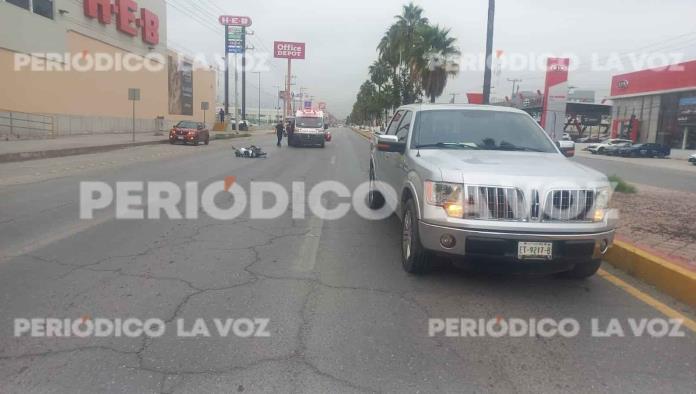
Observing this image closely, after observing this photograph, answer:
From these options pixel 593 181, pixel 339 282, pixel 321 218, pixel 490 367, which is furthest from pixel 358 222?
pixel 490 367

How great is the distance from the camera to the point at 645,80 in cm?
4447

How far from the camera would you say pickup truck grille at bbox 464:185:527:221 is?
4.38 meters

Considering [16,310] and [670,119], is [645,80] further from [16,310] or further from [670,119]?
[16,310]

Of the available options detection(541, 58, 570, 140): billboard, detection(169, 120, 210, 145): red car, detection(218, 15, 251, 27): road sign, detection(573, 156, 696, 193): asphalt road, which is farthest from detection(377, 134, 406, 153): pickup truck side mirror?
detection(218, 15, 251, 27): road sign

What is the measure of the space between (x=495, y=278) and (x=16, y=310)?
4.30m

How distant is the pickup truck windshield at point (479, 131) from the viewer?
19.3ft

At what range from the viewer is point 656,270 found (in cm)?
509

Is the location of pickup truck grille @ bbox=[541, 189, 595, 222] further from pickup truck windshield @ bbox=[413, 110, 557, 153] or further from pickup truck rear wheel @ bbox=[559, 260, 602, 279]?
pickup truck windshield @ bbox=[413, 110, 557, 153]

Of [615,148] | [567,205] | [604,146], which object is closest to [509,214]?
[567,205]

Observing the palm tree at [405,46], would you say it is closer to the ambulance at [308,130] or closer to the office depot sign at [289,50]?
the ambulance at [308,130]

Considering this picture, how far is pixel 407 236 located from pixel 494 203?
1.23 metres

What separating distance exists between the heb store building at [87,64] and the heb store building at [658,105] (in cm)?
4109
